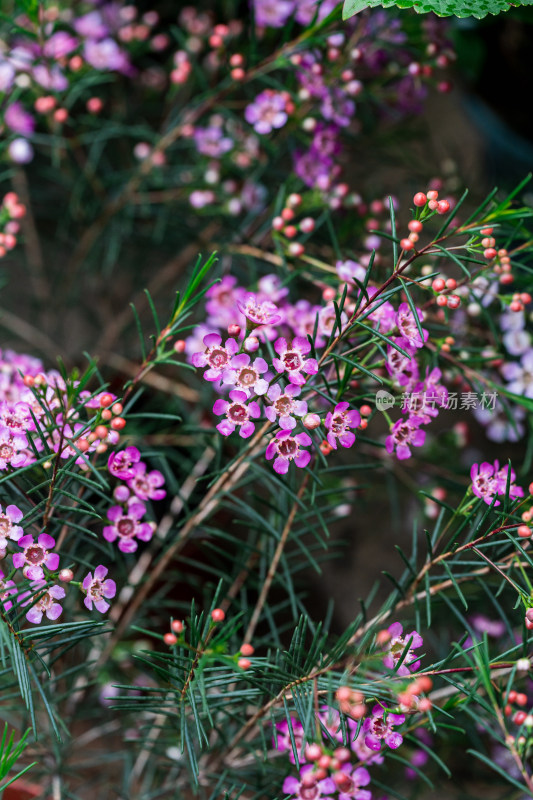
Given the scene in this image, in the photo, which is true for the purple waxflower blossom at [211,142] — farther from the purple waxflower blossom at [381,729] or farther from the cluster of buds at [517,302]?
the purple waxflower blossom at [381,729]

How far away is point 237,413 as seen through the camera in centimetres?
49

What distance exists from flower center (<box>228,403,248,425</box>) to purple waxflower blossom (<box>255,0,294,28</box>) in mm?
617

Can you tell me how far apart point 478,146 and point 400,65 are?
0.52m

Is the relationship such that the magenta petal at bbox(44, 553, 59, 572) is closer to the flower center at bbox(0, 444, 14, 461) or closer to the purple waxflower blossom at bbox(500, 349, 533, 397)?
the flower center at bbox(0, 444, 14, 461)

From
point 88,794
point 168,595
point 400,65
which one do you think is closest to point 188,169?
point 400,65

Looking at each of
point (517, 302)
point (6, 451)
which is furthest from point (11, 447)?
point (517, 302)

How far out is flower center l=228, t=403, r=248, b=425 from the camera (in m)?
0.49

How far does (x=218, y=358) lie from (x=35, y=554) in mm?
195

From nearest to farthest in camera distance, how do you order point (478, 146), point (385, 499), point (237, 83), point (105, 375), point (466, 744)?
1. point (237, 83)
2. point (466, 744)
3. point (105, 375)
4. point (385, 499)
5. point (478, 146)

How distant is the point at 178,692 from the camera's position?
522 mm

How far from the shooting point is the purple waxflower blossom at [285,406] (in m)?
0.48

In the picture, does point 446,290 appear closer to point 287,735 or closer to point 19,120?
point 287,735

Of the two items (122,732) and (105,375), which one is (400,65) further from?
(122,732)

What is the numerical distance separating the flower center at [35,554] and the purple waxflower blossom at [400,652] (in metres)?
0.26
